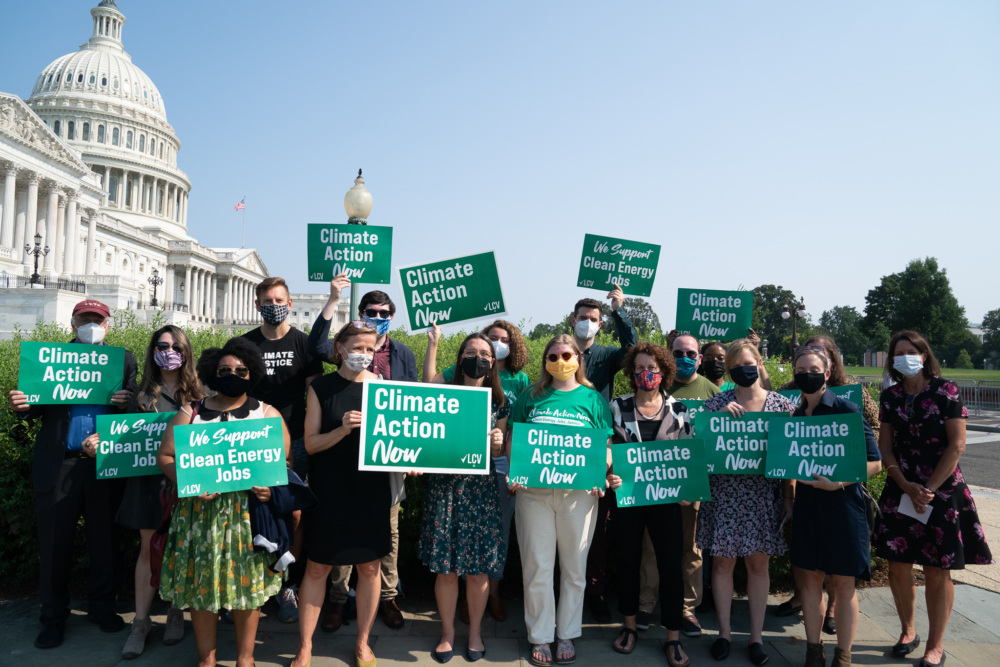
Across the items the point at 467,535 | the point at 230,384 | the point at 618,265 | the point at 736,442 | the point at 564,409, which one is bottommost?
the point at 467,535

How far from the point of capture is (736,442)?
4.77m

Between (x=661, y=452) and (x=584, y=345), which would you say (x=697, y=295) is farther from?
(x=661, y=452)

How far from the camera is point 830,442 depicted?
4.46 m

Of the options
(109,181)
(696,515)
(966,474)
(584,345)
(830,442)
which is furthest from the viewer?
(109,181)

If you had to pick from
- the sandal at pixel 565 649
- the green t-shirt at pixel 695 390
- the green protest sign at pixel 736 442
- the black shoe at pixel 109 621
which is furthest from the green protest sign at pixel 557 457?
the black shoe at pixel 109 621

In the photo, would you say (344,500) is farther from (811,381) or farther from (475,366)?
(811,381)

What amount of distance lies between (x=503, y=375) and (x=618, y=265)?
2726 mm

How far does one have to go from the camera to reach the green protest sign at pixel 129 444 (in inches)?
185

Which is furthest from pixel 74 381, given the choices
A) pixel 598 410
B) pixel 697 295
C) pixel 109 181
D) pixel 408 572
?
pixel 109 181

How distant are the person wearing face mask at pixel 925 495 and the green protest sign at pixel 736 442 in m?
0.98

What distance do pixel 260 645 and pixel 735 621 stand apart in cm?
361

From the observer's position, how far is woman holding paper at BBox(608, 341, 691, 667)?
464 cm

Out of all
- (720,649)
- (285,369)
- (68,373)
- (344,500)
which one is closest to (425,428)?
(344,500)

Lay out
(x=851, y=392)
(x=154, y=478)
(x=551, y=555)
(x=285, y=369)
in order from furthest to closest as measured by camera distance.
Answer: (x=851, y=392)
(x=285, y=369)
(x=154, y=478)
(x=551, y=555)
